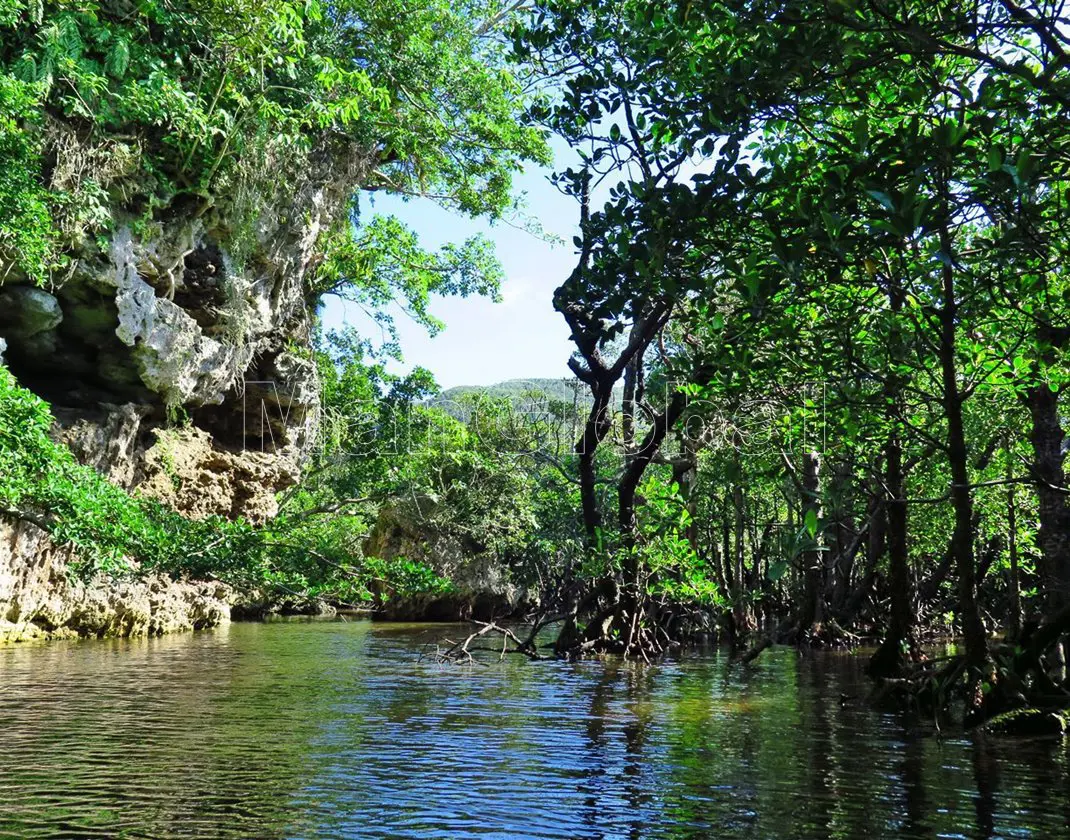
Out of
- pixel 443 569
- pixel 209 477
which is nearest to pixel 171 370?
pixel 209 477

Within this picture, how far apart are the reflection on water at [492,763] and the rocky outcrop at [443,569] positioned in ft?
89.5

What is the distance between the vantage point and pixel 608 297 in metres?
6.59

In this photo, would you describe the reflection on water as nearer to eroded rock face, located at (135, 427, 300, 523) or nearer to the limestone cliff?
the limestone cliff

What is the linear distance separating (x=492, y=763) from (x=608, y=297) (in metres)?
4.09

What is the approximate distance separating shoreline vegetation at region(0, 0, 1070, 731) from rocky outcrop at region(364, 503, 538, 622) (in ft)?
21.0

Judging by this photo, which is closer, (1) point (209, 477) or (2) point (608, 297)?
(2) point (608, 297)

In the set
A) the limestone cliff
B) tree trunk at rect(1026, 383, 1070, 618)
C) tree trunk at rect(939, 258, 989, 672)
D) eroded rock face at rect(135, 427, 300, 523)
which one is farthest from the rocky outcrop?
tree trunk at rect(939, 258, 989, 672)

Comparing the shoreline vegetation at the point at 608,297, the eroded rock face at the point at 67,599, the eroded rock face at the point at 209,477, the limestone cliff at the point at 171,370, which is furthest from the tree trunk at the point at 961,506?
the eroded rock face at the point at 209,477

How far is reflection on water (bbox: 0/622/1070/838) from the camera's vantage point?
5.62 m

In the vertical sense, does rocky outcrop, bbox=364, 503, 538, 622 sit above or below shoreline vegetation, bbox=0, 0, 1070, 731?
below

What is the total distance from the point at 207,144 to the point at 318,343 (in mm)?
13226

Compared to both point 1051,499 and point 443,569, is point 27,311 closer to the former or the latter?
point 1051,499

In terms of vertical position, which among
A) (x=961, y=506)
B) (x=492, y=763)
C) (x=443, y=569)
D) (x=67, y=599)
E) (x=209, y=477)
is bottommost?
(x=492, y=763)

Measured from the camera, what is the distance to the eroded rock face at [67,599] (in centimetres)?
1838
